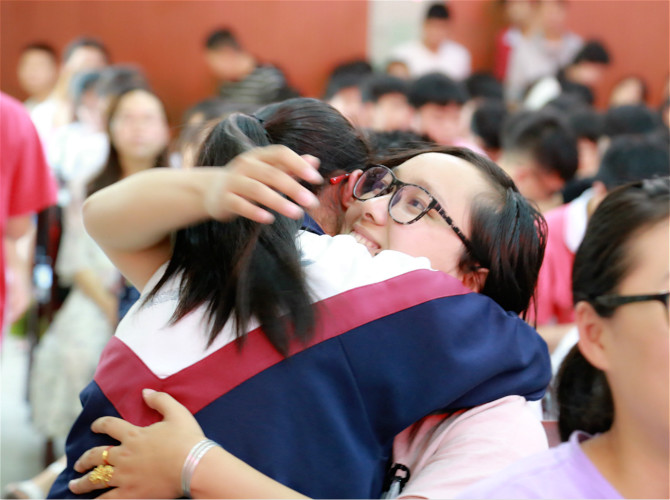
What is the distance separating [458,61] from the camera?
693 centimetres

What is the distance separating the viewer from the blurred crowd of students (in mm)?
2459

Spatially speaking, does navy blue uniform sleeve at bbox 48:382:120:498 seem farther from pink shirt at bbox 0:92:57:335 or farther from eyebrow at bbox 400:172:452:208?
pink shirt at bbox 0:92:57:335

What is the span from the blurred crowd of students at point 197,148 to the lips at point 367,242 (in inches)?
11.7

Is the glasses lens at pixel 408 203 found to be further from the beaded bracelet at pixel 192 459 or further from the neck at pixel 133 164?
the neck at pixel 133 164

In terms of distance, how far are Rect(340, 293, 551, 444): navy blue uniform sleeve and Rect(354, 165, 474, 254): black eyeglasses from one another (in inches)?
9.9

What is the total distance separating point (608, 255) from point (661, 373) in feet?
0.60

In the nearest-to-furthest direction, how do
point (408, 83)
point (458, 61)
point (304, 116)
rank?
A: point (304, 116) < point (408, 83) < point (458, 61)

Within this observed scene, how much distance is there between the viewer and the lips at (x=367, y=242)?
137 cm

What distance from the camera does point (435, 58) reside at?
6785mm

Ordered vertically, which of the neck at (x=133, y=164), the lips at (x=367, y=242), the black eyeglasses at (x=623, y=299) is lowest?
the neck at (x=133, y=164)

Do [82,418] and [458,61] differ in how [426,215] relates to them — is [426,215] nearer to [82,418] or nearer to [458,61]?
[82,418]

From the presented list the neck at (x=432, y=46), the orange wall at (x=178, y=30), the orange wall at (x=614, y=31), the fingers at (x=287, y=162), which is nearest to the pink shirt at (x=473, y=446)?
the fingers at (x=287, y=162)

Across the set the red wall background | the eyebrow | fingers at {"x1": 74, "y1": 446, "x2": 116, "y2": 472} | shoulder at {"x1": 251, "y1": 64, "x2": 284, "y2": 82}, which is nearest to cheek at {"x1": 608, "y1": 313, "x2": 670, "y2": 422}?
the eyebrow

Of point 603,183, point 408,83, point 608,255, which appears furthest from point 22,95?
point 608,255
